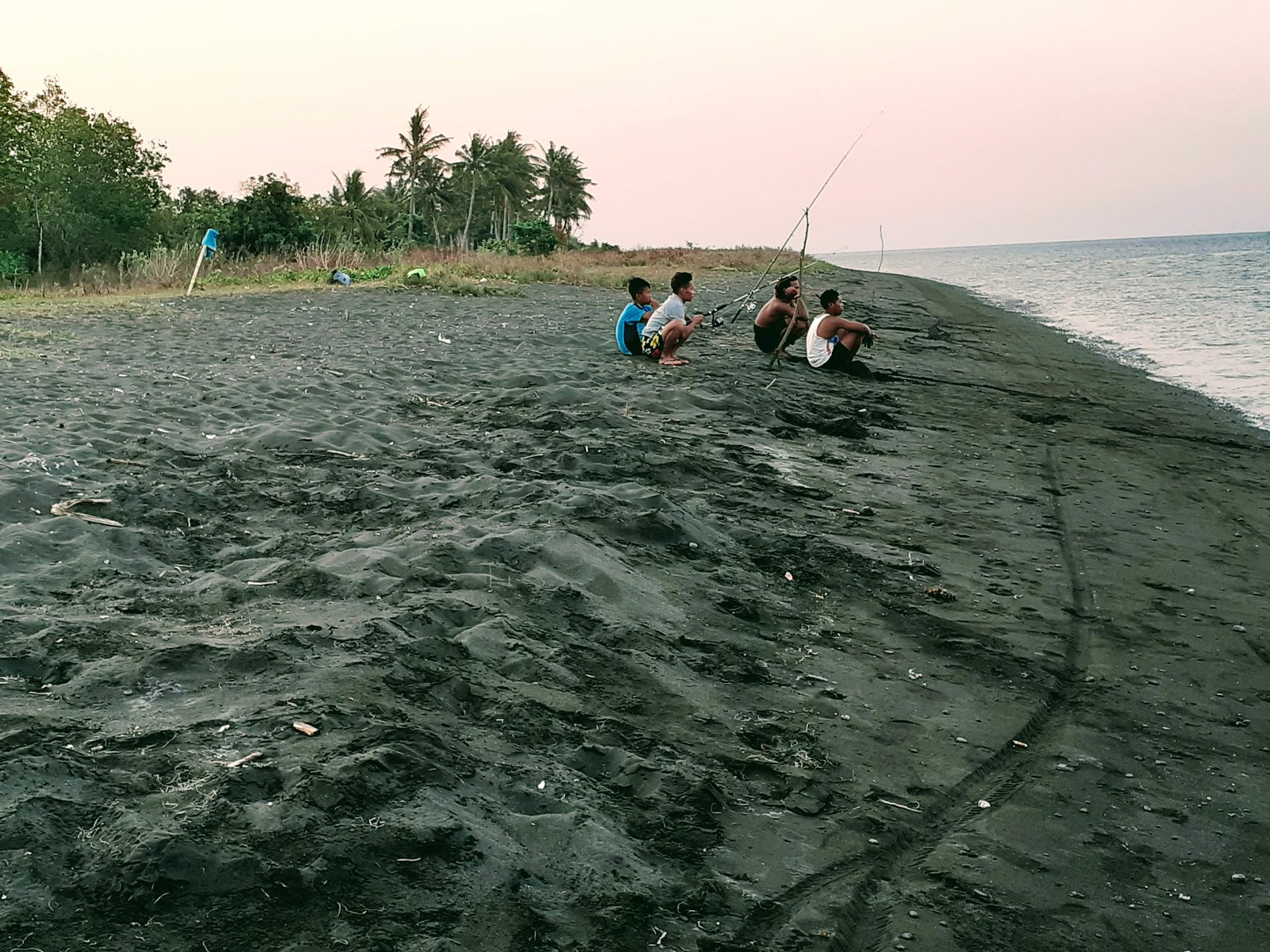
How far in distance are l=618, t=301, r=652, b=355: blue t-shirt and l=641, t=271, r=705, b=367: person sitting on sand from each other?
138 mm

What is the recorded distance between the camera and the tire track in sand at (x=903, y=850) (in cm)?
244

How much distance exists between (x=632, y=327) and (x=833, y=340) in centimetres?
233

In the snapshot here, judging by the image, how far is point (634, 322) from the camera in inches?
444

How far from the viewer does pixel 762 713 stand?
139 inches

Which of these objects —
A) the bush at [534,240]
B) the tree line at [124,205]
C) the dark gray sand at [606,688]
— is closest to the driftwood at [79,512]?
the dark gray sand at [606,688]

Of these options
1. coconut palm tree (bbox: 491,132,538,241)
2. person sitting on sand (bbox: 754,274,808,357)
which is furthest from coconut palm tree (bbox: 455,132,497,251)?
person sitting on sand (bbox: 754,274,808,357)

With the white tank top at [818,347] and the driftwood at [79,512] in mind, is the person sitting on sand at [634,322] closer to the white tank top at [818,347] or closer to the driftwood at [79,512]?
the white tank top at [818,347]

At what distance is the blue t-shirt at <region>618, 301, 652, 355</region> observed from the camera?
36.9ft

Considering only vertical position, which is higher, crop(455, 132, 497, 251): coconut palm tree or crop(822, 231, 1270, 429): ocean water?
crop(455, 132, 497, 251): coconut palm tree

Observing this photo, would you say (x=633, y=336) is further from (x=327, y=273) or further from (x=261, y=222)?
(x=261, y=222)

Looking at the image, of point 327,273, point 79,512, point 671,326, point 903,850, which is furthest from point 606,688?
point 327,273

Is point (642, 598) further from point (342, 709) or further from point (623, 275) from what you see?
point (623, 275)

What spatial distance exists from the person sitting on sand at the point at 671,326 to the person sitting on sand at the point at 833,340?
1.35 meters

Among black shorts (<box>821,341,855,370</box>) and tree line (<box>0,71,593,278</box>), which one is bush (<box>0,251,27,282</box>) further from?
black shorts (<box>821,341,855,370</box>)
